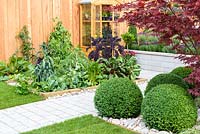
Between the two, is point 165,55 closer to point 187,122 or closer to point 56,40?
point 56,40

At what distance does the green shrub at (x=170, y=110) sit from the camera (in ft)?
14.7

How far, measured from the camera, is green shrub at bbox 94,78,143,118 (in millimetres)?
5133

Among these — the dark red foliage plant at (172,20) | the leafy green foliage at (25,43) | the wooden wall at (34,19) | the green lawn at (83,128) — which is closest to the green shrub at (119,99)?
the green lawn at (83,128)

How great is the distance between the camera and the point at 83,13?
1166 cm

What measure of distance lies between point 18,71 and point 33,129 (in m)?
4.46

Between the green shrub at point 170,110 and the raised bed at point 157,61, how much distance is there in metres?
5.36

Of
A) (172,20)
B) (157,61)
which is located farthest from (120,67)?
(172,20)

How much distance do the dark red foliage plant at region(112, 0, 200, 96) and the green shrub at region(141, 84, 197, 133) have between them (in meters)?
0.21

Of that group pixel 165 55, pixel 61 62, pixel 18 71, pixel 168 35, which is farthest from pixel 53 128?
pixel 165 55

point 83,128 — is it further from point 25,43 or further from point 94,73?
point 25,43

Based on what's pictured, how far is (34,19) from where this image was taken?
10562 millimetres

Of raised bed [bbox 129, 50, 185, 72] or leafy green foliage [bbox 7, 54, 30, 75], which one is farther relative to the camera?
raised bed [bbox 129, 50, 185, 72]

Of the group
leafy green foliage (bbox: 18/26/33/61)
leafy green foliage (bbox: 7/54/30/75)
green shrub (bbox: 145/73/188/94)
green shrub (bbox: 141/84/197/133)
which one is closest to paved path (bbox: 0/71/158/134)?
green shrub (bbox: 145/73/188/94)

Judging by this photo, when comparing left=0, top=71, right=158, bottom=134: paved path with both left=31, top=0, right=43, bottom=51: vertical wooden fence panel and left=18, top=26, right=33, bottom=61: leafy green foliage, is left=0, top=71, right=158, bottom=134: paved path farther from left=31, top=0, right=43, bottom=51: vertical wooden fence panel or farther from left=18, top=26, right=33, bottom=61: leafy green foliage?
left=31, top=0, right=43, bottom=51: vertical wooden fence panel
